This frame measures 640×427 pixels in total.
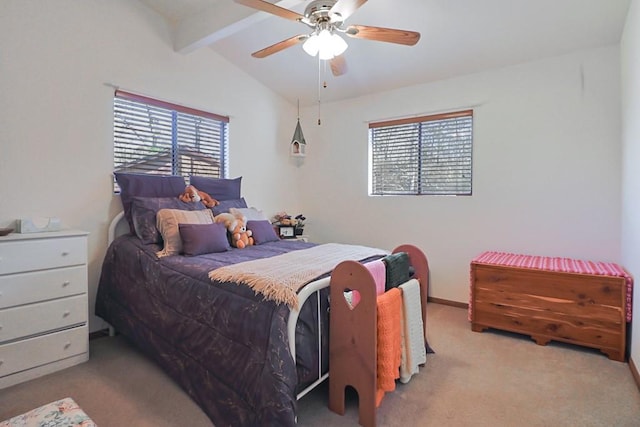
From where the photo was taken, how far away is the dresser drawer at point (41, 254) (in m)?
2.01

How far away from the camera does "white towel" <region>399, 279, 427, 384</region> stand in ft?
6.49

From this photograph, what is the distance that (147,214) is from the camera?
2.63 metres

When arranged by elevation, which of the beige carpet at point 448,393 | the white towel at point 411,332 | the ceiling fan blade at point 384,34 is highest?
the ceiling fan blade at point 384,34

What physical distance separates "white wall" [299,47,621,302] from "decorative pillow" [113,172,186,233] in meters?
2.12

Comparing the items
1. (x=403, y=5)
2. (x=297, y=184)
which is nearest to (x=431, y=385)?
(x=403, y=5)

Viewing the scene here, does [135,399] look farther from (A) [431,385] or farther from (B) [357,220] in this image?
(B) [357,220]

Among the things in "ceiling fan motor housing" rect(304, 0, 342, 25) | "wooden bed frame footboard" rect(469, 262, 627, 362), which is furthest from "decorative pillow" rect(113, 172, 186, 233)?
"wooden bed frame footboard" rect(469, 262, 627, 362)

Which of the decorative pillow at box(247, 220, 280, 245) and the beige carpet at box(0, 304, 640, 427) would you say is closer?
the beige carpet at box(0, 304, 640, 427)

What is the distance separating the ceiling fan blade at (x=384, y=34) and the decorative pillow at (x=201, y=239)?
1698 millimetres

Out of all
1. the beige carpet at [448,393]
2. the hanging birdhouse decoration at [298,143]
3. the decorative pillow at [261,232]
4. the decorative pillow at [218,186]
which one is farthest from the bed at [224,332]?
the hanging birdhouse decoration at [298,143]

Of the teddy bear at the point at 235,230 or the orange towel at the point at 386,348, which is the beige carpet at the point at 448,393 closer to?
the orange towel at the point at 386,348

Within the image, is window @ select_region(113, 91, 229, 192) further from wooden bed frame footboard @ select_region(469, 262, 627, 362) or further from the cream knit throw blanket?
wooden bed frame footboard @ select_region(469, 262, 627, 362)

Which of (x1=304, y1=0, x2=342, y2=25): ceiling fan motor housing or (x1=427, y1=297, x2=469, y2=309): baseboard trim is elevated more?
(x1=304, y1=0, x2=342, y2=25): ceiling fan motor housing

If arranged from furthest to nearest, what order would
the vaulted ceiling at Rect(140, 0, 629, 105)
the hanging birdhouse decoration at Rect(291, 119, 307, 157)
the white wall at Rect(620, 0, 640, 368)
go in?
Result: the hanging birdhouse decoration at Rect(291, 119, 307, 157)
the vaulted ceiling at Rect(140, 0, 629, 105)
the white wall at Rect(620, 0, 640, 368)
